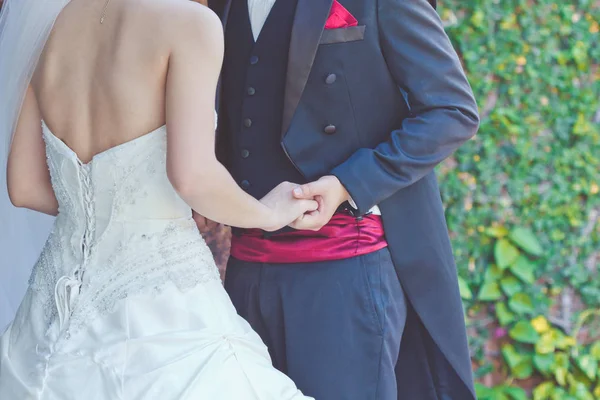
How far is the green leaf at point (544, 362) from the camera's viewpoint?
13.5 feet

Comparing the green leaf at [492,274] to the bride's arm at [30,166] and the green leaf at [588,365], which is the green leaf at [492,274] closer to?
the green leaf at [588,365]

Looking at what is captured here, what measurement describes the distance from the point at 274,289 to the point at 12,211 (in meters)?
0.78

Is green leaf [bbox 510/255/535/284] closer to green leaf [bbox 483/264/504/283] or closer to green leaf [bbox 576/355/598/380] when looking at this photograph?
green leaf [bbox 483/264/504/283]

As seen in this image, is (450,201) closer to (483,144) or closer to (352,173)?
(483,144)

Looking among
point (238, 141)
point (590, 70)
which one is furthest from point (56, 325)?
point (590, 70)

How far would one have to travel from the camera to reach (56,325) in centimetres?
190

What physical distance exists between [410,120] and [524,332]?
2.19 m

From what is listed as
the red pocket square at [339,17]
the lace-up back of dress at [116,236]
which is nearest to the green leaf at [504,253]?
the red pocket square at [339,17]

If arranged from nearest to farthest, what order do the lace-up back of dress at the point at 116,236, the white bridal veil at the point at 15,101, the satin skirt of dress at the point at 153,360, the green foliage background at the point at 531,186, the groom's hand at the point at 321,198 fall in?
1. the satin skirt of dress at the point at 153,360
2. the lace-up back of dress at the point at 116,236
3. the white bridal veil at the point at 15,101
4. the groom's hand at the point at 321,198
5. the green foliage background at the point at 531,186

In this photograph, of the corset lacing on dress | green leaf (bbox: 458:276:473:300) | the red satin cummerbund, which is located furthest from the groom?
green leaf (bbox: 458:276:473:300)

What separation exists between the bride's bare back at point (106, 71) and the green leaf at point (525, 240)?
2.58m

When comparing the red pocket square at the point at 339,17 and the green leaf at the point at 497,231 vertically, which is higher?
the red pocket square at the point at 339,17

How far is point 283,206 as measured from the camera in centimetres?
211

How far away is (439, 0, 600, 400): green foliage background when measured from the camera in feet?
13.3
